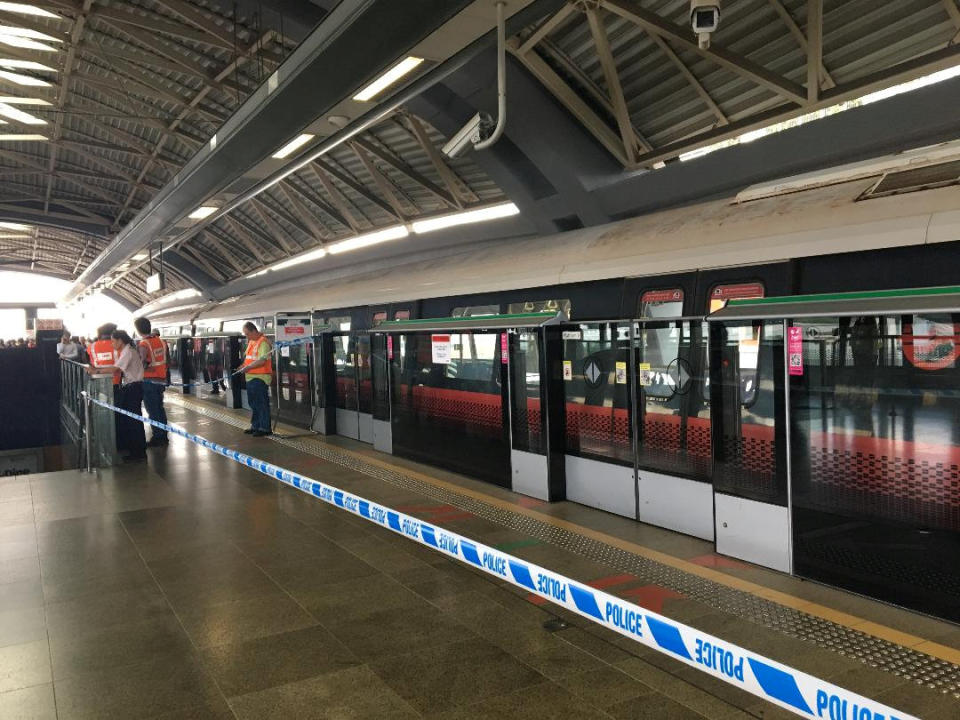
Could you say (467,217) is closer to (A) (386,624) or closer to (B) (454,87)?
(B) (454,87)

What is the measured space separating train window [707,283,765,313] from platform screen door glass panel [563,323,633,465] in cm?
76

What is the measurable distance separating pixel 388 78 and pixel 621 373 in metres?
3.13

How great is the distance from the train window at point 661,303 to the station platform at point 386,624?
193 cm

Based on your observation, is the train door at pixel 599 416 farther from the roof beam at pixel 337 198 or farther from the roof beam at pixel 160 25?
the roof beam at pixel 337 198

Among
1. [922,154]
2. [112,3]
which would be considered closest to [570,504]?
[922,154]

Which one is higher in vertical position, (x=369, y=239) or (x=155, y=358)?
(x=369, y=239)

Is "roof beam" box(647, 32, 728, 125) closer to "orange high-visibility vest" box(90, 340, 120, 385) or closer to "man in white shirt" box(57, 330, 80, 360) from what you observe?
"orange high-visibility vest" box(90, 340, 120, 385)

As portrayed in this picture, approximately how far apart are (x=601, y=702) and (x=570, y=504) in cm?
374

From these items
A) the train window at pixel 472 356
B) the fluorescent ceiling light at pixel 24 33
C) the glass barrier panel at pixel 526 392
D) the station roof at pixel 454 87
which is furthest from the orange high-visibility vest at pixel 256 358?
the fluorescent ceiling light at pixel 24 33

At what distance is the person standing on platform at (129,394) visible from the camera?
415 inches

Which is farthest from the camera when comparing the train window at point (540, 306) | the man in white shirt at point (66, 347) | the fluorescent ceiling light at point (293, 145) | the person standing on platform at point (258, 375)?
the man in white shirt at point (66, 347)

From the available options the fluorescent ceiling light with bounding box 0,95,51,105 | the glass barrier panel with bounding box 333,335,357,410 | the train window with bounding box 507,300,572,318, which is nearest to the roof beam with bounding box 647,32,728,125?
the train window with bounding box 507,300,572,318

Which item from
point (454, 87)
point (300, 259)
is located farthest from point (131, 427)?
point (300, 259)

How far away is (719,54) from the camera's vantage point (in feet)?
27.9
